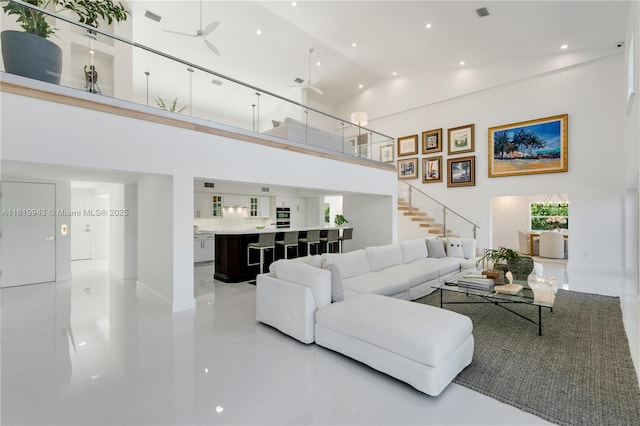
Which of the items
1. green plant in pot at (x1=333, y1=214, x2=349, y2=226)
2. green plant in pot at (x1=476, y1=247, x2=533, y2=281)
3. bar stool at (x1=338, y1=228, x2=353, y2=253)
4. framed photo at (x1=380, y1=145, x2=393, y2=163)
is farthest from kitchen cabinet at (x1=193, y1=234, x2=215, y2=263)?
green plant in pot at (x1=476, y1=247, x2=533, y2=281)

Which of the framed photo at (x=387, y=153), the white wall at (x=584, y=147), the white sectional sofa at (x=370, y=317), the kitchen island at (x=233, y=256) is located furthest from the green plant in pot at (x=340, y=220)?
the white sectional sofa at (x=370, y=317)

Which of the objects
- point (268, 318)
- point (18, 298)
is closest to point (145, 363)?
point (268, 318)

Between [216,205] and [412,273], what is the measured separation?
688 centimetres

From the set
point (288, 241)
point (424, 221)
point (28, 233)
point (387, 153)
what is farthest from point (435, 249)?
point (28, 233)

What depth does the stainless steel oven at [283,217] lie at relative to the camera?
11.0 m

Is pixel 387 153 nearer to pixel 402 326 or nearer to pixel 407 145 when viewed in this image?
pixel 407 145

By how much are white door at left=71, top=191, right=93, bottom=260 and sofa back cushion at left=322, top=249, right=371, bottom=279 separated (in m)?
8.87

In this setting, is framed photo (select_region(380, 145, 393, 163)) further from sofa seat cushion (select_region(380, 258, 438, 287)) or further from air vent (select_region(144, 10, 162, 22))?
air vent (select_region(144, 10, 162, 22))

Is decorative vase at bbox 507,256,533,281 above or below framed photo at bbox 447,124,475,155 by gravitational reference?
below

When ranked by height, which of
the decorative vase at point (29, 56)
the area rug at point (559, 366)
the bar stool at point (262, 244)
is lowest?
the area rug at point (559, 366)

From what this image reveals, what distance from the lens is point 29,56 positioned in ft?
11.2

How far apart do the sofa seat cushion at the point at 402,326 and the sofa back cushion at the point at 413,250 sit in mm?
2996

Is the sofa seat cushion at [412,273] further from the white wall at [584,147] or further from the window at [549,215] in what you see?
the window at [549,215]

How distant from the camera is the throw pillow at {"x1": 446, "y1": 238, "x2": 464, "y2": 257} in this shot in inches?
268
